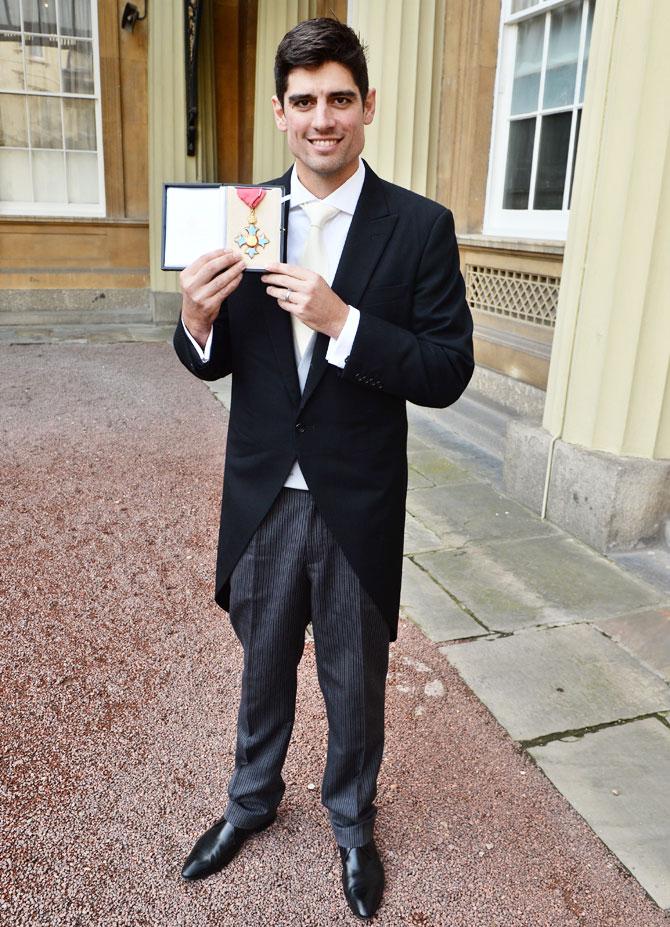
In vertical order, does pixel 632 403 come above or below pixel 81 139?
below

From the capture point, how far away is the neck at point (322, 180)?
1.79m

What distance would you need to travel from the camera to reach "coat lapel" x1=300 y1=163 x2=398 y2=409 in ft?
5.92

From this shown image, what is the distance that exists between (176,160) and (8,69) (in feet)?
8.06

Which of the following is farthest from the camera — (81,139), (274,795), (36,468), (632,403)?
(81,139)

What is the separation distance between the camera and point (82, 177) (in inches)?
432

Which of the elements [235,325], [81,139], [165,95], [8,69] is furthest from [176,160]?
[235,325]

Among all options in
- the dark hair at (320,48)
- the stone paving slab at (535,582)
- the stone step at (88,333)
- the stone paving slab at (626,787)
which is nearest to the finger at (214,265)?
the dark hair at (320,48)

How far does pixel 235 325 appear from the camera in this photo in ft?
6.25

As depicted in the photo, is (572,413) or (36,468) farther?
(36,468)

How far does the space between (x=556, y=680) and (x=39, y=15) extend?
35.4 feet

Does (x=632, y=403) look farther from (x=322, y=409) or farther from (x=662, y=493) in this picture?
(x=322, y=409)

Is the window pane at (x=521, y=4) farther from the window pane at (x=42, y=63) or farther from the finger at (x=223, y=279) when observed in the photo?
the window pane at (x=42, y=63)

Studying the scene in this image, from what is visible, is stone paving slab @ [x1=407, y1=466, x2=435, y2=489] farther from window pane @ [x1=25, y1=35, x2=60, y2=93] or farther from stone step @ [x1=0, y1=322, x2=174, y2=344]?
window pane @ [x1=25, y1=35, x2=60, y2=93]

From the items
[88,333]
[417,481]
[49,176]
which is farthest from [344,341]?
[49,176]
